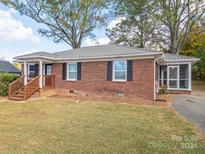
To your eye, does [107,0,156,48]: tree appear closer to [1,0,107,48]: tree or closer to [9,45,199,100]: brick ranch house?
[1,0,107,48]: tree

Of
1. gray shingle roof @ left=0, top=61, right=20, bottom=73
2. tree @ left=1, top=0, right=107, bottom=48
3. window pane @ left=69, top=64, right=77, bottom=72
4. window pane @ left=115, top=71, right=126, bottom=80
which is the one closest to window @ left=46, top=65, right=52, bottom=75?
window pane @ left=69, top=64, right=77, bottom=72

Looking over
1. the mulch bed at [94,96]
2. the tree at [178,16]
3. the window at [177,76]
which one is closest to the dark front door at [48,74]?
the mulch bed at [94,96]

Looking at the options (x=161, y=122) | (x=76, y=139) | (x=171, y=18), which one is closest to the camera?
(x=76, y=139)

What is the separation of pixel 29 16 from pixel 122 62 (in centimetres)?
2016

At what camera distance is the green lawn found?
16.8 feet

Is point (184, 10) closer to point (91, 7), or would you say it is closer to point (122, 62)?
point (91, 7)

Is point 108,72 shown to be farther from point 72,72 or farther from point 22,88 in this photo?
point 22,88

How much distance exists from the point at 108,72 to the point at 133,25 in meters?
18.7

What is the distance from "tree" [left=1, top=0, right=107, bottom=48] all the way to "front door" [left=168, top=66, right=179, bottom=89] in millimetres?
16097

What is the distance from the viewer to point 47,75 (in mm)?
17906

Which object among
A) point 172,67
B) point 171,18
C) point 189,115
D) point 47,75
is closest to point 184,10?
point 171,18

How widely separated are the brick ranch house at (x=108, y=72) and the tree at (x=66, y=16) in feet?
43.4

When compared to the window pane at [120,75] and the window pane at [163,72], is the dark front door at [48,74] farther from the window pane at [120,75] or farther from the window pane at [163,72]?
the window pane at [163,72]

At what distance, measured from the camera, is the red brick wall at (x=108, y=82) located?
44.6ft
